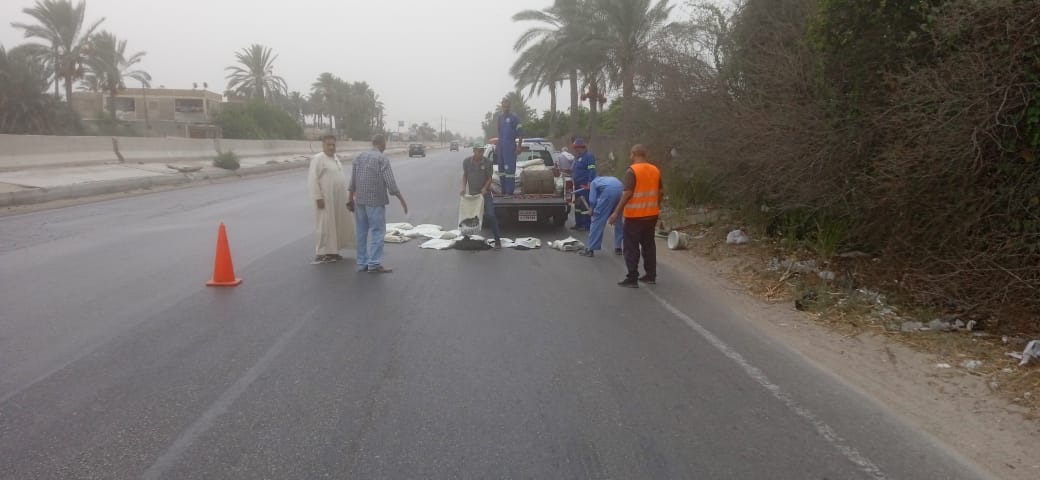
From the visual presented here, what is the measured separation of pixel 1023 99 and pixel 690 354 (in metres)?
3.27

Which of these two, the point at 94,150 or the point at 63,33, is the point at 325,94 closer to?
the point at 63,33

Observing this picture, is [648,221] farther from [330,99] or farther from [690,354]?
[330,99]

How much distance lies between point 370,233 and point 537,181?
4.65 meters

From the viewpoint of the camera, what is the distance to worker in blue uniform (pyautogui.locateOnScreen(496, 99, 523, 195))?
12.8 metres

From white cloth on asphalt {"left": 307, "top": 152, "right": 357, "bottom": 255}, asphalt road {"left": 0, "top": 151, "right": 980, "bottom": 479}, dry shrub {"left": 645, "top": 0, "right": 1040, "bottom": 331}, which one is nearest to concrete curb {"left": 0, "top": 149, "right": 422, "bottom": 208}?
asphalt road {"left": 0, "top": 151, "right": 980, "bottom": 479}

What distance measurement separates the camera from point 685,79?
13.2 metres

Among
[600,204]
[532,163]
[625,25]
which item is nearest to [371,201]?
[600,204]

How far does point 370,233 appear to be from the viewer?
30.2ft

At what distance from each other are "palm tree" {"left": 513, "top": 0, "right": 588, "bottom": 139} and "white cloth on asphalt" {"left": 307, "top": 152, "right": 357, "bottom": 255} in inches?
793

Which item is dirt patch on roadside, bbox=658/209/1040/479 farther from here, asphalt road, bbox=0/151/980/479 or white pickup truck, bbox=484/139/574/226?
white pickup truck, bbox=484/139/574/226

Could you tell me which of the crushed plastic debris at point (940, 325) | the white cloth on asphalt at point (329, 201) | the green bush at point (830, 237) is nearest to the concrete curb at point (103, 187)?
the white cloth on asphalt at point (329, 201)

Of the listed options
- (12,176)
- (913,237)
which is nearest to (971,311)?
(913,237)

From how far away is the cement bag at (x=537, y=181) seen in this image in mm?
13188

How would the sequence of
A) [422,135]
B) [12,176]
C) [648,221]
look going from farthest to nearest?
1. [422,135]
2. [12,176]
3. [648,221]
